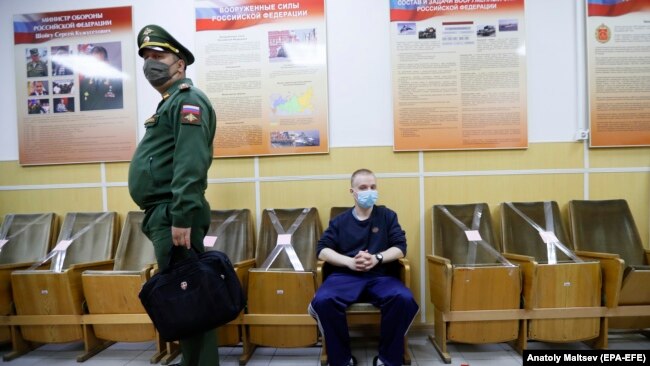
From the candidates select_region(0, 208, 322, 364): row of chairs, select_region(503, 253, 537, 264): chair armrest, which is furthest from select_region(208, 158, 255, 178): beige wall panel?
select_region(503, 253, 537, 264): chair armrest

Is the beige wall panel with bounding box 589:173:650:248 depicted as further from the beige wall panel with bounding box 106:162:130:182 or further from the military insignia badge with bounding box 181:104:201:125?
the beige wall panel with bounding box 106:162:130:182

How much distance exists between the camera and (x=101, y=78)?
3039 millimetres

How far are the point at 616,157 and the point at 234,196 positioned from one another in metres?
3.29

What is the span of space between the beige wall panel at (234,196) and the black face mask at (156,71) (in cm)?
131

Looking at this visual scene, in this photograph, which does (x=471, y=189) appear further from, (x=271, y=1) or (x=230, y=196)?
(x=271, y=1)

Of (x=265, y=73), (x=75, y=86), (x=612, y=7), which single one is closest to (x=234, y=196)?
(x=265, y=73)

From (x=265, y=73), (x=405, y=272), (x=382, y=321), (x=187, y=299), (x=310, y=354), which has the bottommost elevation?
(x=310, y=354)

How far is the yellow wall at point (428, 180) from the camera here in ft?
9.47

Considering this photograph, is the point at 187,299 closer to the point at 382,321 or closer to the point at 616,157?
the point at 382,321

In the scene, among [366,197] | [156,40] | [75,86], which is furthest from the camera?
[75,86]

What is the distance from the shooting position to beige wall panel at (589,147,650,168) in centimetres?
→ 288

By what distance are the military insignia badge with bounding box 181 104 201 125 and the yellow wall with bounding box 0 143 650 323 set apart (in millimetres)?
1352

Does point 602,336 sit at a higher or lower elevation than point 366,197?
lower

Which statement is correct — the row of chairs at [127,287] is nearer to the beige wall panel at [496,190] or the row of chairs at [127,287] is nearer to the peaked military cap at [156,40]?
the beige wall panel at [496,190]
